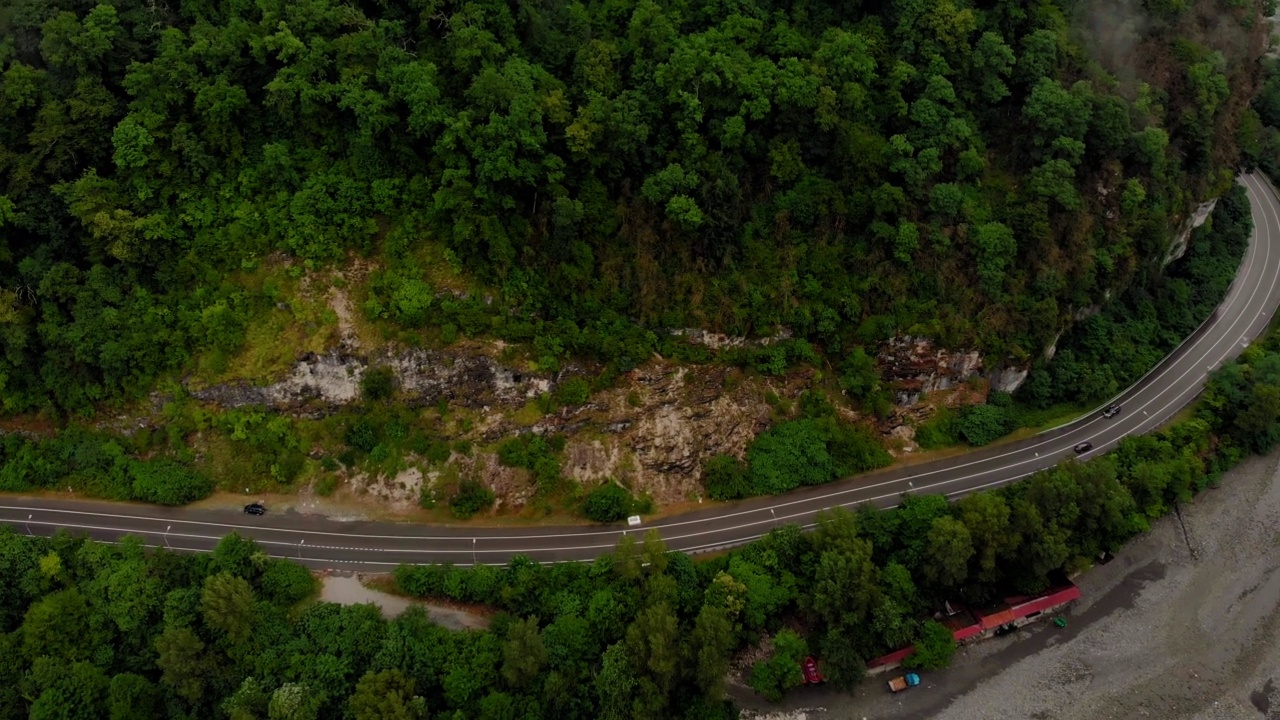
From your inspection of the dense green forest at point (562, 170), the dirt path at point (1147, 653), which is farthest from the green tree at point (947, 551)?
the dense green forest at point (562, 170)

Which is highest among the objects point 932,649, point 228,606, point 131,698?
point 228,606

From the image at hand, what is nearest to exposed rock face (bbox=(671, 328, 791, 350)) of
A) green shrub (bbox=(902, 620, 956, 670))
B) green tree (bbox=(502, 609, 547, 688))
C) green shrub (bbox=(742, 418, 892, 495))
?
green shrub (bbox=(742, 418, 892, 495))

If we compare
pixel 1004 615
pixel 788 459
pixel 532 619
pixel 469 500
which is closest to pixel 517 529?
pixel 469 500

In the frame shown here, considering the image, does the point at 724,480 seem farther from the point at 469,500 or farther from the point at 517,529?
the point at 469,500

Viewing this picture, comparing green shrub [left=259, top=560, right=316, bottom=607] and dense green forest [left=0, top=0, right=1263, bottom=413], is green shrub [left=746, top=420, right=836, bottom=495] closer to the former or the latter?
dense green forest [left=0, top=0, right=1263, bottom=413]

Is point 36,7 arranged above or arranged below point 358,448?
above

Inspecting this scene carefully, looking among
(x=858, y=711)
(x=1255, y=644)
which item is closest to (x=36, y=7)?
(x=858, y=711)

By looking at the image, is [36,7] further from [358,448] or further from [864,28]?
[864,28]

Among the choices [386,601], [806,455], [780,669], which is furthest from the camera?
[806,455]
